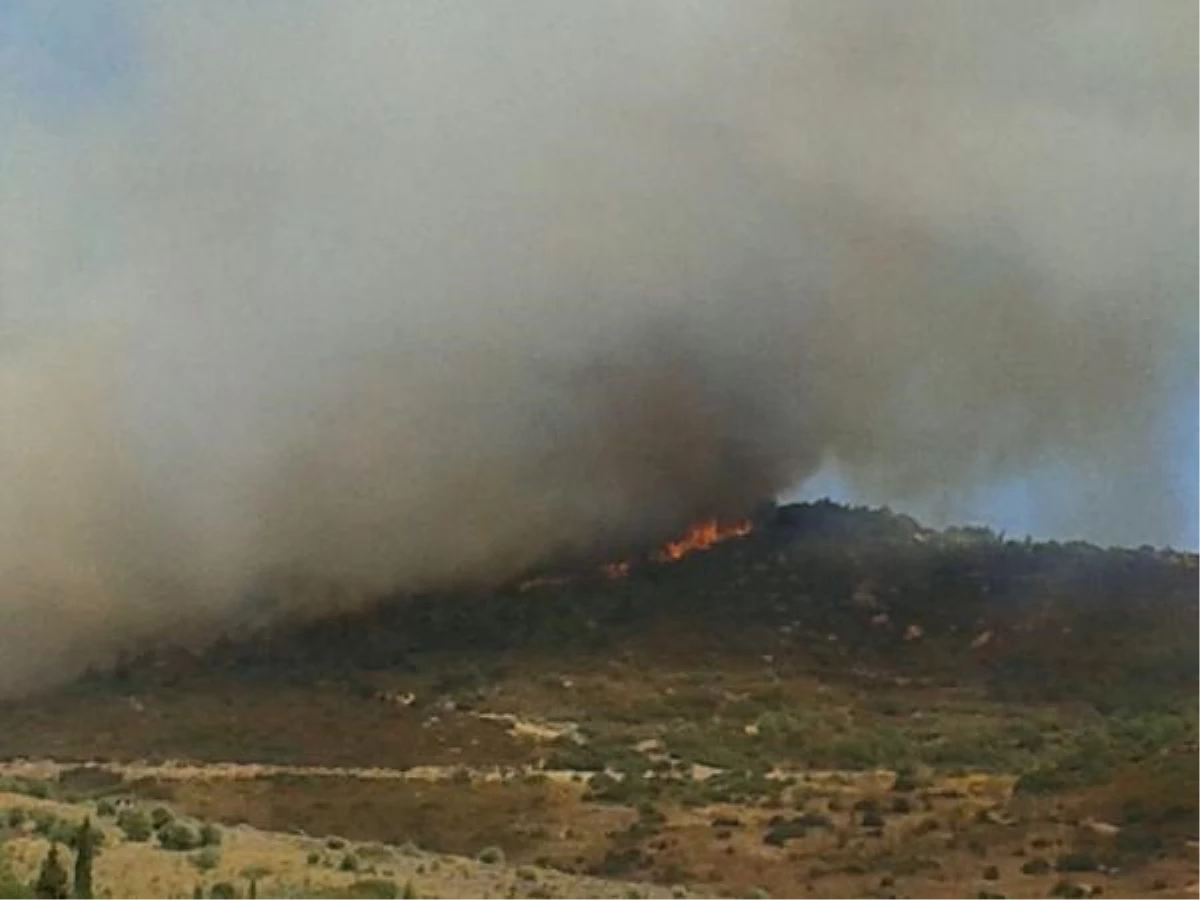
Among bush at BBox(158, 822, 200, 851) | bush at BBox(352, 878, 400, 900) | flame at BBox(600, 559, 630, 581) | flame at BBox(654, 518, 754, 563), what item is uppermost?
flame at BBox(654, 518, 754, 563)

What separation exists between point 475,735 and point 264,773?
386 inches

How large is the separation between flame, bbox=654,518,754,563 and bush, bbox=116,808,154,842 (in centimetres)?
7209

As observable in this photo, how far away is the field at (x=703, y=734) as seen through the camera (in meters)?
26.9

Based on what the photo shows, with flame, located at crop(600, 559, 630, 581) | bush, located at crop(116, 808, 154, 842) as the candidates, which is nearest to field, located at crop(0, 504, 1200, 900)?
bush, located at crop(116, 808, 154, 842)

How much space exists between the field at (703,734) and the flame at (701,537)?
1.49 meters

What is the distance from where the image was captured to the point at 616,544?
95.3 m

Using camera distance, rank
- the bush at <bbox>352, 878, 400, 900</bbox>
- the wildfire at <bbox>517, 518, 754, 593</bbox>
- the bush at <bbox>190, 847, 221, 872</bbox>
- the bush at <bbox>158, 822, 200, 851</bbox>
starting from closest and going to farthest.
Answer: the bush at <bbox>352, 878, 400, 900</bbox>
the bush at <bbox>190, 847, 221, 872</bbox>
the bush at <bbox>158, 822, 200, 851</bbox>
the wildfire at <bbox>517, 518, 754, 593</bbox>

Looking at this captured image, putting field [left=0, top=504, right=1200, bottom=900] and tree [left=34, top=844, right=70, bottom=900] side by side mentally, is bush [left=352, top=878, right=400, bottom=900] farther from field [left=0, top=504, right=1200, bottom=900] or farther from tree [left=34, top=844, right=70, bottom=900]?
tree [left=34, top=844, right=70, bottom=900]

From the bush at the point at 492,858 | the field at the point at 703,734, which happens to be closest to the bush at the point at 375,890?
the field at the point at 703,734

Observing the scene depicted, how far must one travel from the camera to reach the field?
26.9 metres

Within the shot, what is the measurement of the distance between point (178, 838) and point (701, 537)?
80284mm

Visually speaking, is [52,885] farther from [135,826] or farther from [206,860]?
[135,826]

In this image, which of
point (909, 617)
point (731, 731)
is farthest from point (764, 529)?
point (731, 731)

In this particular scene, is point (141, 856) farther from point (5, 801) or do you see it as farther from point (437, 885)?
point (5, 801)
